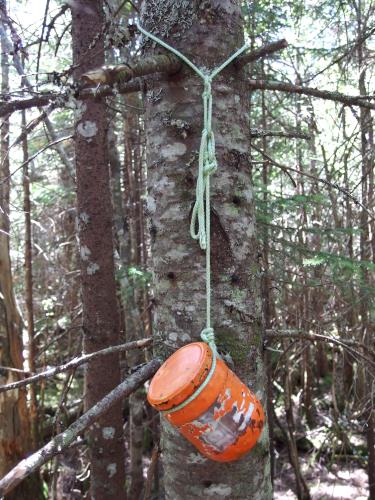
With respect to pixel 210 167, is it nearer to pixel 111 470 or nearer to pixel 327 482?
pixel 111 470

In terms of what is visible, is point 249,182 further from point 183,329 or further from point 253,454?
point 253,454

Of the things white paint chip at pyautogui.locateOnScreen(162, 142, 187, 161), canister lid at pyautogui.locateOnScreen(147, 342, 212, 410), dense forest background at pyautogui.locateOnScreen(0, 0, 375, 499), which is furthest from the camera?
dense forest background at pyautogui.locateOnScreen(0, 0, 375, 499)

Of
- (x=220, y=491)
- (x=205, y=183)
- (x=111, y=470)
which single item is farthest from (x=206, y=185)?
(x=111, y=470)

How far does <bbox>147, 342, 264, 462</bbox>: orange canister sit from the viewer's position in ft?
3.75


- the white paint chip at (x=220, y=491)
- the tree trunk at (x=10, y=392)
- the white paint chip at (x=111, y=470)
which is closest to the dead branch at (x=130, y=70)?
the white paint chip at (x=220, y=491)

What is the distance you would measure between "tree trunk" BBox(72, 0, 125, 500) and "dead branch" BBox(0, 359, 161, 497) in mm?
2046

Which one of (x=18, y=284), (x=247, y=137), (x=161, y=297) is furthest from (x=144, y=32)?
(x=18, y=284)

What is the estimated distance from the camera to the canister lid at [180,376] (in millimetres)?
1132

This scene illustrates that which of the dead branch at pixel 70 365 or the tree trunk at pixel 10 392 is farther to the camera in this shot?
the tree trunk at pixel 10 392

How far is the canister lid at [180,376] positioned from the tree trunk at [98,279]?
7.38 ft

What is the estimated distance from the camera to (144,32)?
137 cm

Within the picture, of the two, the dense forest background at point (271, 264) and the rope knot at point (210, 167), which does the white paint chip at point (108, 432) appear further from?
the rope knot at point (210, 167)

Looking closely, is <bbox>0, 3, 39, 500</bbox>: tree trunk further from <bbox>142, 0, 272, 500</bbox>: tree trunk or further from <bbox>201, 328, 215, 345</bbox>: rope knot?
<bbox>201, 328, 215, 345</bbox>: rope knot

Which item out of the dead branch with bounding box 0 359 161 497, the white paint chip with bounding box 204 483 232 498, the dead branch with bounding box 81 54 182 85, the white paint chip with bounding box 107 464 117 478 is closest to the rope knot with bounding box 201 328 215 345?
the dead branch with bounding box 0 359 161 497
